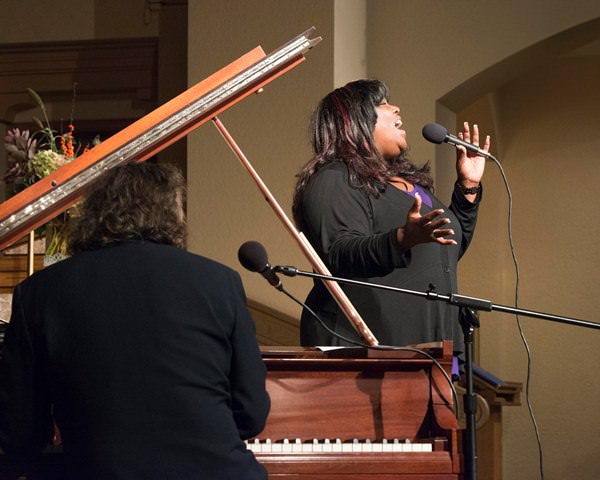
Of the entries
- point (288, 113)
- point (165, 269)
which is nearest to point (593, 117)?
point (288, 113)

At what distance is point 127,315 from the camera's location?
239cm

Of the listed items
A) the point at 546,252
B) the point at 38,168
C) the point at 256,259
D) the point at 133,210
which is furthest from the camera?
the point at 546,252

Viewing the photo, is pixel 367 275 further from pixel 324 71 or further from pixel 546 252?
pixel 546 252

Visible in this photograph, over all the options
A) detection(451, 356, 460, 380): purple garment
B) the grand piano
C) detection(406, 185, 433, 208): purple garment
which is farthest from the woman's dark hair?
detection(451, 356, 460, 380): purple garment

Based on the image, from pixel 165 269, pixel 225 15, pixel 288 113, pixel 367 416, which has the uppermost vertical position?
pixel 225 15

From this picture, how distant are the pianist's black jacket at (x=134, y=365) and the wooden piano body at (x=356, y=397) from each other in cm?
51

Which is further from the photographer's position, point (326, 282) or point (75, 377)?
point (326, 282)

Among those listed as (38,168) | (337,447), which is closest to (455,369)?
(337,447)

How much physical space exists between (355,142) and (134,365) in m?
1.35

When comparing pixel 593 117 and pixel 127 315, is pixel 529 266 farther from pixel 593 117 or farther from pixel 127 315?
pixel 127 315

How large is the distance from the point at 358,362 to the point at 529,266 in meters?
6.05

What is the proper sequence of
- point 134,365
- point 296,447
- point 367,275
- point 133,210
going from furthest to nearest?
point 367,275
point 296,447
point 133,210
point 134,365

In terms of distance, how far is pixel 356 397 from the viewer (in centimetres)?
→ 302

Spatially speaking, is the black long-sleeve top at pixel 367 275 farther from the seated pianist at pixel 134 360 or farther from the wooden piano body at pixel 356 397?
the seated pianist at pixel 134 360
